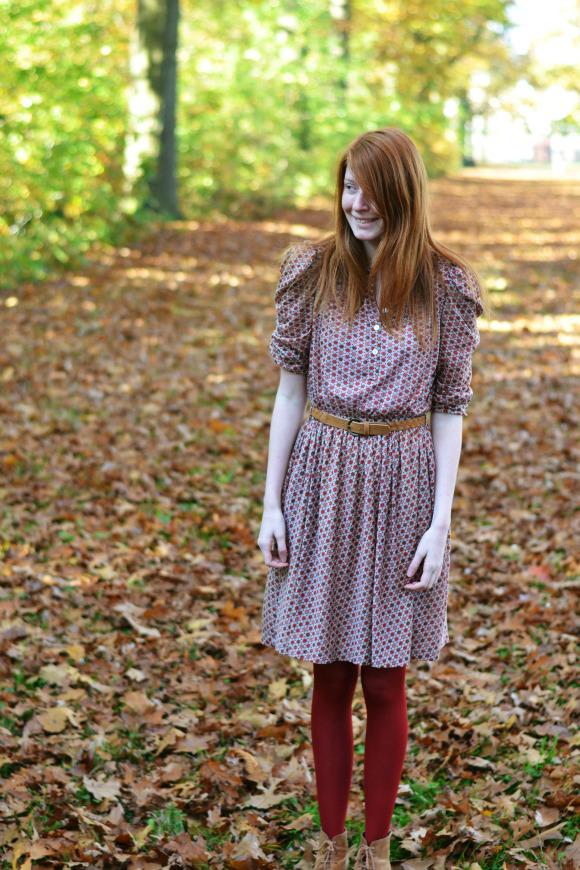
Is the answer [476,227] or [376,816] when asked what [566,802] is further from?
[476,227]

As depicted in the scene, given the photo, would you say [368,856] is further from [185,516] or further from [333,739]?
[185,516]

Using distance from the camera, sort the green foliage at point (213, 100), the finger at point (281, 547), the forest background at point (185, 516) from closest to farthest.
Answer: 1. the finger at point (281, 547)
2. the forest background at point (185, 516)
3. the green foliage at point (213, 100)

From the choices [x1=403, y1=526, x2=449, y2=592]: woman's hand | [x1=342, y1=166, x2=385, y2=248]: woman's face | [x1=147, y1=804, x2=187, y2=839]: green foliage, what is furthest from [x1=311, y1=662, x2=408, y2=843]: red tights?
[x1=342, y1=166, x2=385, y2=248]: woman's face

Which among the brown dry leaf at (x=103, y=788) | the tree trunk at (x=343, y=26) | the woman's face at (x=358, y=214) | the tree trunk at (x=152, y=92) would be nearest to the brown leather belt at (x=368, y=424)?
the woman's face at (x=358, y=214)

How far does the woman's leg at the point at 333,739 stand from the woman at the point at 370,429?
0.11 meters

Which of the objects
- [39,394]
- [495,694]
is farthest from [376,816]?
[39,394]

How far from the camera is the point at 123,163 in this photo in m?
14.9

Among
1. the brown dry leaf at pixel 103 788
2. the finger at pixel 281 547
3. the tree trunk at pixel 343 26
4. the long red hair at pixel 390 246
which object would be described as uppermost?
the tree trunk at pixel 343 26

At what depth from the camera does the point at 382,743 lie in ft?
10.1

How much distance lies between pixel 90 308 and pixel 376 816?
8.75m

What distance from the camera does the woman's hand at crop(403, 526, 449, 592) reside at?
286 centimetres

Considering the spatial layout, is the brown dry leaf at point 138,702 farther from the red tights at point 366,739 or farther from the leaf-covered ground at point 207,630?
the red tights at point 366,739

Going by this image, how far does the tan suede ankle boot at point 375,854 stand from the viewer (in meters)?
3.12

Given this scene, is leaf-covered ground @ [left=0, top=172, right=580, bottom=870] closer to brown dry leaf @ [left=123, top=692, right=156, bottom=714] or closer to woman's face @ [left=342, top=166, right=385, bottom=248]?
brown dry leaf @ [left=123, top=692, right=156, bottom=714]
